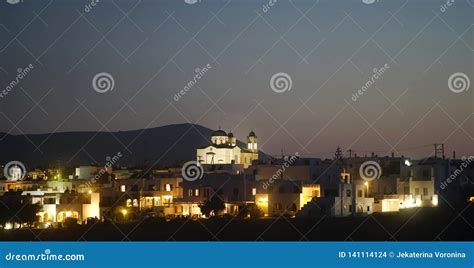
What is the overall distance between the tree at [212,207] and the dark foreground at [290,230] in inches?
73.7

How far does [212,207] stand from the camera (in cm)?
1986

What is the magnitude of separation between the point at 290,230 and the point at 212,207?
4.54 metres

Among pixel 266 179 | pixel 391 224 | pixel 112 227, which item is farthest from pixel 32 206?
pixel 391 224

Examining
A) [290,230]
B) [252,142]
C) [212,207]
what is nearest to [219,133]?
[252,142]

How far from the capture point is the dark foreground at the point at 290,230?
47.2 ft

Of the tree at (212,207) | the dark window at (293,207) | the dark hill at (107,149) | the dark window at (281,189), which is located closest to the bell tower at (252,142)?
the dark hill at (107,149)

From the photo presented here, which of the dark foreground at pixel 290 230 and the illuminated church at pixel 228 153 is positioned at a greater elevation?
the illuminated church at pixel 228 153

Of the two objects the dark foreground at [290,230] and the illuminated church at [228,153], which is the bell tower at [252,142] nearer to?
the illuminated church at [228,153]

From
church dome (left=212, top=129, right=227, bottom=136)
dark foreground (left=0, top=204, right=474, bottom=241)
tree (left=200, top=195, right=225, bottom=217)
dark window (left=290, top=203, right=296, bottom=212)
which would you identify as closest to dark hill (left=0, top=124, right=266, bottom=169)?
church dome (left=212, top=129, right=227, bottom=136)

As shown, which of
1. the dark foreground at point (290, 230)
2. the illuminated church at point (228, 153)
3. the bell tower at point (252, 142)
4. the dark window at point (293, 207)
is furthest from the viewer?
the bell tower at point (252, 142)

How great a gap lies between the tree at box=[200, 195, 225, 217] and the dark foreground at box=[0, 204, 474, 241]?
1.87 metres

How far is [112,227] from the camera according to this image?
1725 cm

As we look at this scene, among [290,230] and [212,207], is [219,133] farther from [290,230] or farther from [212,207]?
[290,230]
